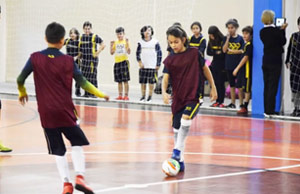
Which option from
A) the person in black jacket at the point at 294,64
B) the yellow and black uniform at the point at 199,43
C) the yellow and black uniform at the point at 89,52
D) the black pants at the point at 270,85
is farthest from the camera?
the yellow and black uniform at the point at 89,52

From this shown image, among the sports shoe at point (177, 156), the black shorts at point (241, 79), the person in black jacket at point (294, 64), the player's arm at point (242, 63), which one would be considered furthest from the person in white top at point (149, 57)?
the sports shoe at point (177, 156)

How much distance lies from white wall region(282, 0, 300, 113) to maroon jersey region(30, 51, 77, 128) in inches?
370

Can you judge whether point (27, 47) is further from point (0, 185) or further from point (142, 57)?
point (0, 185)

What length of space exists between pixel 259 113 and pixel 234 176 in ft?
25.6

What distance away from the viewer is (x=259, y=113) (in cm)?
1548

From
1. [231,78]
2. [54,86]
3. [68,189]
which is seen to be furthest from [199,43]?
[68,189]

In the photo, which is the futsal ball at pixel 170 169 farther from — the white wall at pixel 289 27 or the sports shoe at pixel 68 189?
the white wall at pixel 289 27

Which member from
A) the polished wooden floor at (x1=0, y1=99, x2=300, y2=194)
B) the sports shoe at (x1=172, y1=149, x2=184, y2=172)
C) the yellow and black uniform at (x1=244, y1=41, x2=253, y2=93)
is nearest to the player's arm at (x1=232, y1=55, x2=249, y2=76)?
the yellow and black uniform at (x1=244, y1=41, x2=253, y2=93)

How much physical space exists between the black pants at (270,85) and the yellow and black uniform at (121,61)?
4.50 meters

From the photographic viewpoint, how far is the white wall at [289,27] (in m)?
15.2

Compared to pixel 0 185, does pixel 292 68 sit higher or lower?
higher

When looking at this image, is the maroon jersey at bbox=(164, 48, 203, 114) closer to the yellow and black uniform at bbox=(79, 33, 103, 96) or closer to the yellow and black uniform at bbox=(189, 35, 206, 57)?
the yellow and black uniform at bbox=(189, 35, 206, 57)

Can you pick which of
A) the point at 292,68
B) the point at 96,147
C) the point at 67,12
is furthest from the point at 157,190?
the point at 67,12

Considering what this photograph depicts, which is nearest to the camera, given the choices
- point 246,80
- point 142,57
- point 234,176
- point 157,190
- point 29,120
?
point 157,190
